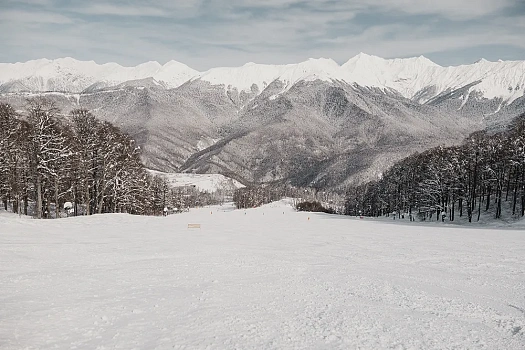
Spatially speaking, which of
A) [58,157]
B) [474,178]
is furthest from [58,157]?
[474,178]

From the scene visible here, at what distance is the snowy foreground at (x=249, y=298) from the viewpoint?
28.4ft

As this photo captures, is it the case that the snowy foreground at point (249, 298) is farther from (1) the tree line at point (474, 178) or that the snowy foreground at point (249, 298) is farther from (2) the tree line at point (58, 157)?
(1) the tree line at point (474, 178)

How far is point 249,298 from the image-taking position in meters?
11.6

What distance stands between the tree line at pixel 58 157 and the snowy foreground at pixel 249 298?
580 inches

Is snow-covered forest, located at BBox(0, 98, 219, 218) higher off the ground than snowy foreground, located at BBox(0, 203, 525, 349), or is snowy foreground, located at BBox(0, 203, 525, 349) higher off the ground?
snow-covered forest, located at BBox(0, 98, 219, 218)

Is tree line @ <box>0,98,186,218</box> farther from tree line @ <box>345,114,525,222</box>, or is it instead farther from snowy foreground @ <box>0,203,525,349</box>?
tree line @ <box>345,114,525,222</box>

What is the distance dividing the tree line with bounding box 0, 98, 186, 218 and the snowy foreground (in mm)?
14728

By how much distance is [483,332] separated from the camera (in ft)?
30.1

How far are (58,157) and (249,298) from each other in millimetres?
28030

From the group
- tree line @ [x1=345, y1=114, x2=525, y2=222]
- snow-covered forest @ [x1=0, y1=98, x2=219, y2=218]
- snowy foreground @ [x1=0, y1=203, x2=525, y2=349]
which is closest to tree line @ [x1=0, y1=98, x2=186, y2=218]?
snow-covered forest @ [x1=0, y1=98, x2=219, y2=218]

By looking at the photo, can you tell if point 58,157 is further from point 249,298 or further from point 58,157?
point 249,298

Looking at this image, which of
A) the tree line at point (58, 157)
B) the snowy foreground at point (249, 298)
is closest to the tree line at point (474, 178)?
the snowy foreground at point (249, 298)

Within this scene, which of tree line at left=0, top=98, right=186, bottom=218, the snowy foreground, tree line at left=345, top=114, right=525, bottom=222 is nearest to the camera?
the snowy foreground

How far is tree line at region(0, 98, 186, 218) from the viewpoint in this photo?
1275 inches
